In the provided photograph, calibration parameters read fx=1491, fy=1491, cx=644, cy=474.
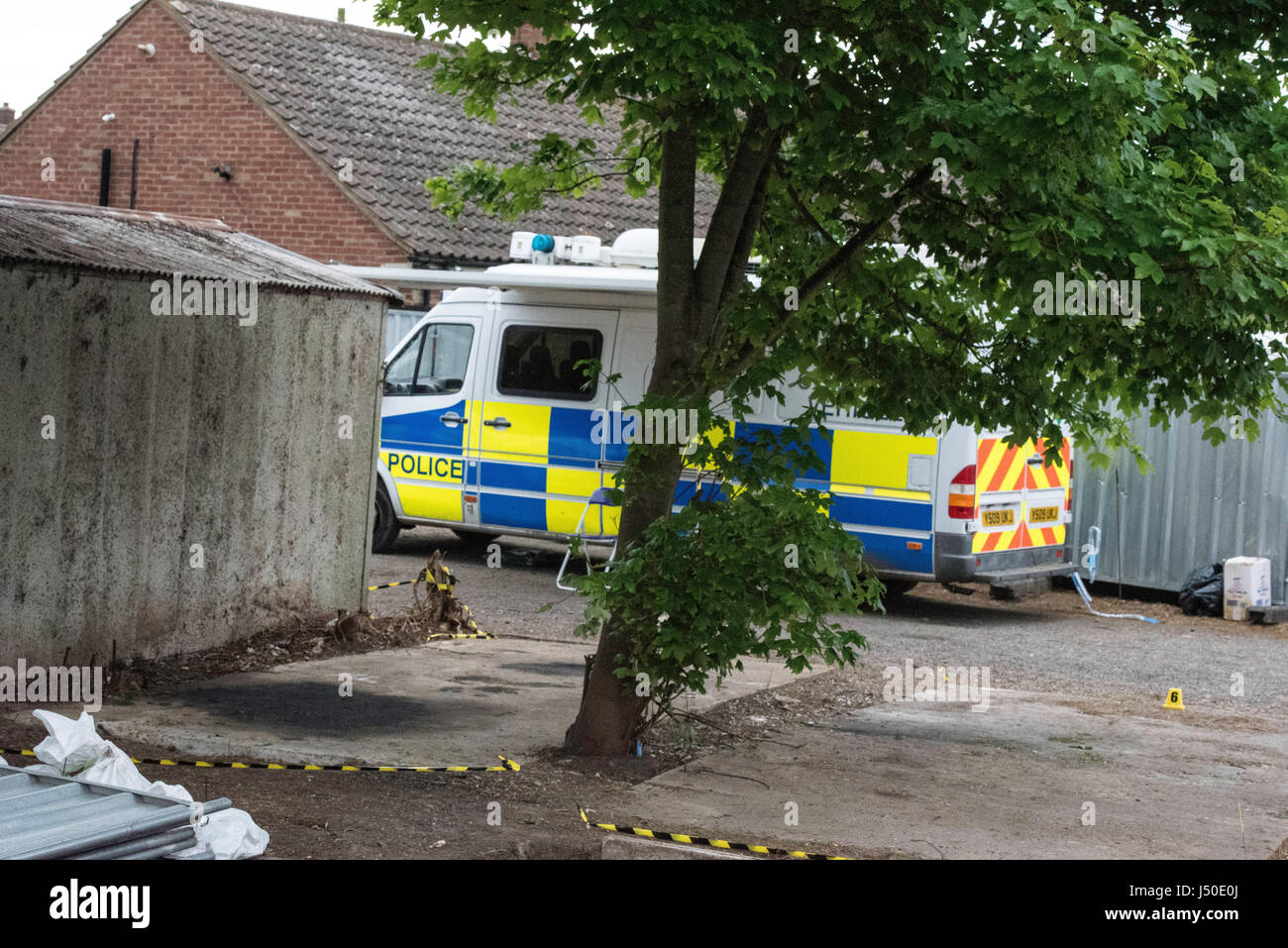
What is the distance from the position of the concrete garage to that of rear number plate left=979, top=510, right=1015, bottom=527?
203 inches

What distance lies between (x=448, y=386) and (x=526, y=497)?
143 cm

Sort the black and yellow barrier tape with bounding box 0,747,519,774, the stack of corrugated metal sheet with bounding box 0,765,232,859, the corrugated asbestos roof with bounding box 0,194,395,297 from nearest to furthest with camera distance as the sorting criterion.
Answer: the stack of corrugated metal sheet with bounding box 0,765,232,859
the black and yellow barrier tape with bounding box 0,747,519,774
the corrugated asbestos roof with bounding box 0,194,395,297

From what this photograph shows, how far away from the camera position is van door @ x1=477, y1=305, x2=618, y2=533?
13.3m

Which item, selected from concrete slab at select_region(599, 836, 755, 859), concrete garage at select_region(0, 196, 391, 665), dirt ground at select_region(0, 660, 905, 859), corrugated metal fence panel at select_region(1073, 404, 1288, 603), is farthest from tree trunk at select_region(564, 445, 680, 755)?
corrugated metal fence panel at select_region(1073, 404, 1288, 603)

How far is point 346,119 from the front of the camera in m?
19.2

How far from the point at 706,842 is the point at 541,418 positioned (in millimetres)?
8077

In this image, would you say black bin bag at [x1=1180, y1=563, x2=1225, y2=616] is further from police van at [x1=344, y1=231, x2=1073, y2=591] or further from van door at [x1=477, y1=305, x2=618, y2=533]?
van door at [x1=477, y1=305, x2=618, y2=533]

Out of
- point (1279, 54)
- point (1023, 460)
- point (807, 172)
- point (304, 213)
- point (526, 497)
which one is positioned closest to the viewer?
point (1279, 54)

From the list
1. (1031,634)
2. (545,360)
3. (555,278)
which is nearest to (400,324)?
(545,360)

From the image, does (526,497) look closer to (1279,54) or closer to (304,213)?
(304,213)

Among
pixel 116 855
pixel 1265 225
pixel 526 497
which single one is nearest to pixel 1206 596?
pixel 526 497

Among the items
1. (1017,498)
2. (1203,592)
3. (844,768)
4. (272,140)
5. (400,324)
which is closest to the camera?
(844,768)

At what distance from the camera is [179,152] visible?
1945 centimetres

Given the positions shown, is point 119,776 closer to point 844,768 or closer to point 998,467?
point 844,768
